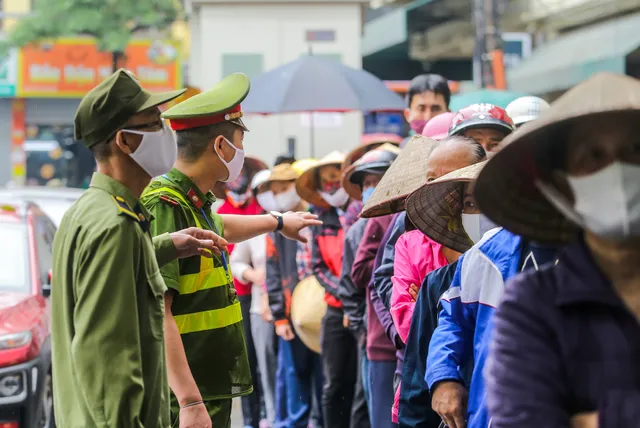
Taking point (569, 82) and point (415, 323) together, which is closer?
point (415, 323)

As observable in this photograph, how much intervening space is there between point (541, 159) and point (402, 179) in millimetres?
2817

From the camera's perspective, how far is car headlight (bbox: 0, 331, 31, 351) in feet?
24.6

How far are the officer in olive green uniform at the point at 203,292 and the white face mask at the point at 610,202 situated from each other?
220 cm

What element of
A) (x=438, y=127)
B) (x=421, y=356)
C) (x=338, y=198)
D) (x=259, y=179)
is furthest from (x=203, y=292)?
(x=259, y=179)

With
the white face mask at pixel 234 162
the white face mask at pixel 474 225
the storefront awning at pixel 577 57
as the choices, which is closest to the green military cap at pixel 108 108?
the white face mask at pixel 234 162

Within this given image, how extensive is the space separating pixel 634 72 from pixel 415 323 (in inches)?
542

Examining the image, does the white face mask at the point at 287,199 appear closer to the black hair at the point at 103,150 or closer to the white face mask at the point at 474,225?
the white face mask at the point at 474,225

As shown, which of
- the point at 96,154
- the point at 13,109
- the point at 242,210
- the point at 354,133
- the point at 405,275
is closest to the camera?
the point at 96,154

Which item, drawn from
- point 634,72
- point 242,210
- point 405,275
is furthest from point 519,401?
point 634,72

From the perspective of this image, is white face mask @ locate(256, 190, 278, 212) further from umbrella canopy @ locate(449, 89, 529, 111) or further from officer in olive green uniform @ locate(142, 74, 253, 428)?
officer in olive green uniform @ locate(142, 74, 253, 428)

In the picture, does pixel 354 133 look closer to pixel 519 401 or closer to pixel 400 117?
pixel 400 117

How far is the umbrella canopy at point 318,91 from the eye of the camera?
11641 mm

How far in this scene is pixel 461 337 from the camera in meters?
3.80

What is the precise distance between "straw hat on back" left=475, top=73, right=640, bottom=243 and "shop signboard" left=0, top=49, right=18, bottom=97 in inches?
1106
